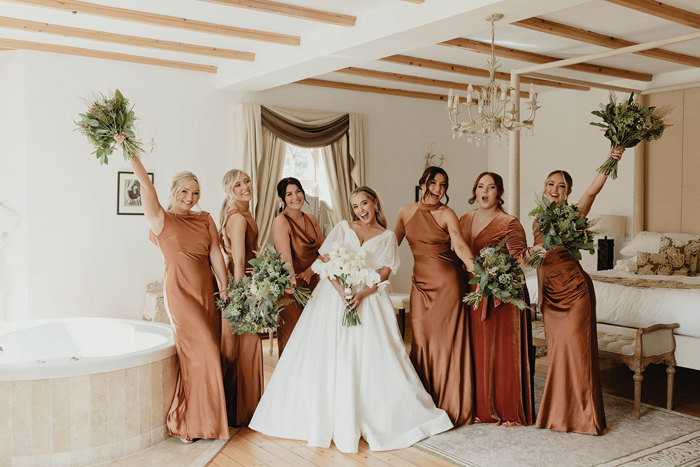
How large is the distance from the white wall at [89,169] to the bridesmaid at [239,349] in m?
2.74

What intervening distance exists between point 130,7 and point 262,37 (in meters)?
1.19

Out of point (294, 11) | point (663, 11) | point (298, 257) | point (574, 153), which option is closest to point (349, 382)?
point (298, 257)

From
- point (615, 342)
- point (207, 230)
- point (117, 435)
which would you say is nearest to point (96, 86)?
point (207, 230)

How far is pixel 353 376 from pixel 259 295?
0.79 m

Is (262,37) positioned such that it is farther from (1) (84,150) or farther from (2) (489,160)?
(2) (489,160)

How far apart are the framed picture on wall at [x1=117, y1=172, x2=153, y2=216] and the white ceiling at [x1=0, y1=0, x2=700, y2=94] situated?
1265mm

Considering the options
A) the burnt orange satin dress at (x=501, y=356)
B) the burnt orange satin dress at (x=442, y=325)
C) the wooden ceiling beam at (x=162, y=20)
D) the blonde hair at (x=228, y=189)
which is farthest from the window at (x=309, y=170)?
the burnt orange satin dress at (x=501, y=356)

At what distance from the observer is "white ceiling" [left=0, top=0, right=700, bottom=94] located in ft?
15.9

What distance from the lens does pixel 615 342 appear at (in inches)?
203

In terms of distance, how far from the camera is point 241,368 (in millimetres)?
4652

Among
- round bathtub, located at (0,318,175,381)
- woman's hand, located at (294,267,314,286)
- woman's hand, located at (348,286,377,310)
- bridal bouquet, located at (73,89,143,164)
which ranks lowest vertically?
round bathtub, located at (0,318,175,381)

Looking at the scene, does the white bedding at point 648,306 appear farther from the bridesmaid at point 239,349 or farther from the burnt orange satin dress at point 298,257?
the bridesmaid at point 239,349

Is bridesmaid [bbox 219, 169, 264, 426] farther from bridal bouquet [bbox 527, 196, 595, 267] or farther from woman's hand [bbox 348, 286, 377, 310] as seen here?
bridal bouquet [bbox 527, 196, 595, 267]

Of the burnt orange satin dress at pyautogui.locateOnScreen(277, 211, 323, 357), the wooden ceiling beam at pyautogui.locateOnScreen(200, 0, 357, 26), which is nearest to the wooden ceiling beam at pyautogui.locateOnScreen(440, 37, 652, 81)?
the wooden ceiling beam at pyautogui.locateOnScreen(200, 0, 357, 26)
